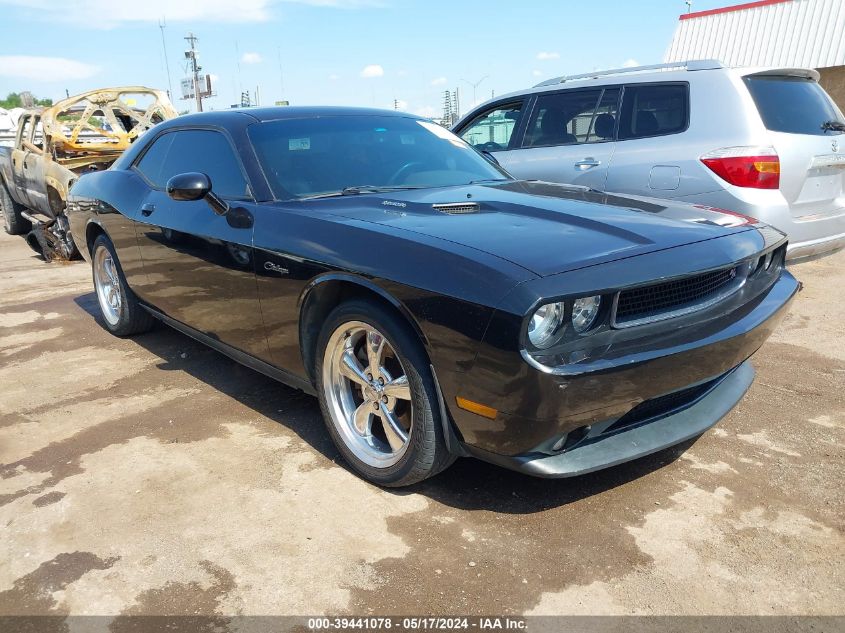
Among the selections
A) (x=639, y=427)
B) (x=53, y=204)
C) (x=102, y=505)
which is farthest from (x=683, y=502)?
(x=53, y=204)

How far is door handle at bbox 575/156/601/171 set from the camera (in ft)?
17.9

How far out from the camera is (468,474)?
2969 mm

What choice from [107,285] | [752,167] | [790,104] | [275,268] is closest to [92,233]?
[107,285]

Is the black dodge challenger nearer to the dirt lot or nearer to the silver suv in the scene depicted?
the dirt lot

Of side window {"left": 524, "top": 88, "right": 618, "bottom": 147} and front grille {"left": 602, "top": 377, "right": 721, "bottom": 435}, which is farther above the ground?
side window {"left": 524, "top": 88, "right": 618, "bottom": 147}

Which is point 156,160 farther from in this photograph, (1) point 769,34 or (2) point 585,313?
(1) point 769,34

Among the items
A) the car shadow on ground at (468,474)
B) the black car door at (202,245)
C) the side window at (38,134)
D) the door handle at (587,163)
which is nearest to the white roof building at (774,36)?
the door handle at (587,163)

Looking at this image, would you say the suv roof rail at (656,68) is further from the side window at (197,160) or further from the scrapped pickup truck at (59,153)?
the scrapped pickup truck at (59,153)

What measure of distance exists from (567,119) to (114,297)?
3906mm

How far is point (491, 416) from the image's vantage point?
2273mm

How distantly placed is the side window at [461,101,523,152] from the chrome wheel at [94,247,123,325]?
3.19m

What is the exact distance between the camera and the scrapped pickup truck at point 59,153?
329 inches

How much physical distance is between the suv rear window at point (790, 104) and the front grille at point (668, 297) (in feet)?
8.83

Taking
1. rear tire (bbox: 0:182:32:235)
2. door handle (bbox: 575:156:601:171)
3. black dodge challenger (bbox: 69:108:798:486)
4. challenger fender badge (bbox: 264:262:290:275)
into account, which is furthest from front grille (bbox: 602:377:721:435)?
rear tire (bbox: 0:182:32:235)
